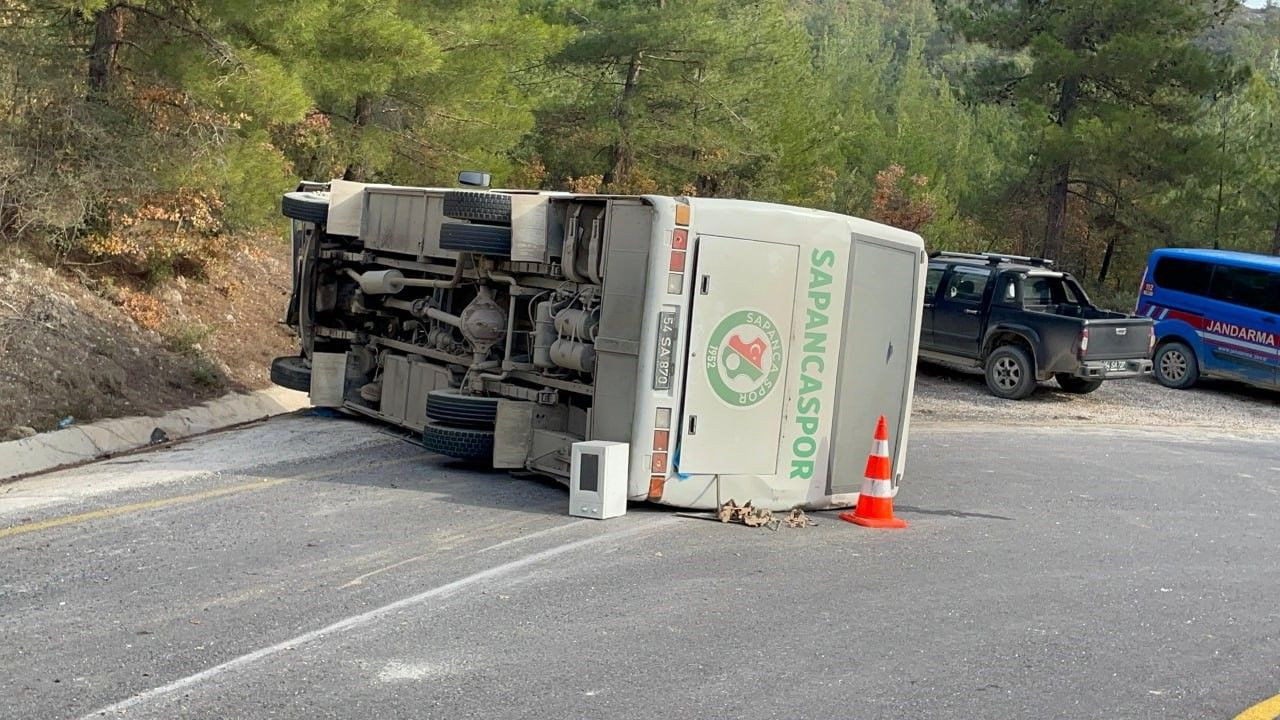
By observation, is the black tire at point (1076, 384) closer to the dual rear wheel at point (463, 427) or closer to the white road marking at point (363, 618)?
the dual rear wheel at point (463, 427)

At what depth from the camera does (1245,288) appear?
20.4 metres

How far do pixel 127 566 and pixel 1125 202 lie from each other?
2897 centimetres

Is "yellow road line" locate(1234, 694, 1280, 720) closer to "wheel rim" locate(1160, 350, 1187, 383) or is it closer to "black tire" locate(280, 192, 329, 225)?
"black tire" locate(280, 192, 329, 225)

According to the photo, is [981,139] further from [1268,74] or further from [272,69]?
[272,69]

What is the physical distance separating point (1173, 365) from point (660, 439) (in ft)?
49.1

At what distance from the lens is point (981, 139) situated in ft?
145

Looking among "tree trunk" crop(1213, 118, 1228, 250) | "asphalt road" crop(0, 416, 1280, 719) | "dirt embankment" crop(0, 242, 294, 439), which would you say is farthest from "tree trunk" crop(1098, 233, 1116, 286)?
"asphalt road" crop(0, 416, 1280, 719)

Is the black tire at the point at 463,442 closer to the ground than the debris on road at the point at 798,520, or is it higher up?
higher up

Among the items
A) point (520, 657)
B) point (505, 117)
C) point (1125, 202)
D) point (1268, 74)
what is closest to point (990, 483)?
point (520, 657)

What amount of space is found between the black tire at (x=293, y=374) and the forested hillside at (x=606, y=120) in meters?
3.95

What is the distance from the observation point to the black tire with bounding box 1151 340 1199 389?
2114cm

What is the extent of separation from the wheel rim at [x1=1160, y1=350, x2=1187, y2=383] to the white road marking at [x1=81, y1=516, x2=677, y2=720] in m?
14.8

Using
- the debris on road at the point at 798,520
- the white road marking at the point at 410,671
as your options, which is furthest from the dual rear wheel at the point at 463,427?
the white road marking at the point at 410,671

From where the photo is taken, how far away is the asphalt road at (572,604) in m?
5.76
